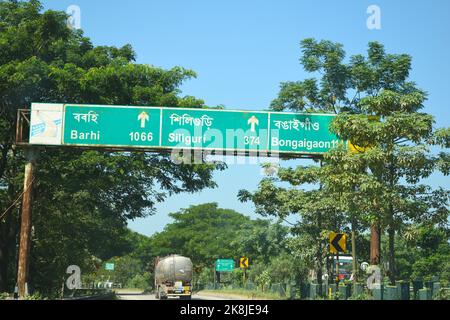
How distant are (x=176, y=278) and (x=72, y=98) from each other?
13.7 metres

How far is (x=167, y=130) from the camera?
2539 cm

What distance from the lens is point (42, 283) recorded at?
1484 inches

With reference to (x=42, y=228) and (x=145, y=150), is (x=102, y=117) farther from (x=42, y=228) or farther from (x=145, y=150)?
(x=42, y=228)

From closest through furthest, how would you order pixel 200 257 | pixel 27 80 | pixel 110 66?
pixel 27 80 → pixel 110 66 → pixel 200 257

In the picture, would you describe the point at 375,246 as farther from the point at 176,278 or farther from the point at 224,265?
the point at 224,265

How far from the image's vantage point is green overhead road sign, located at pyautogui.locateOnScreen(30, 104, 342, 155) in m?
25.2

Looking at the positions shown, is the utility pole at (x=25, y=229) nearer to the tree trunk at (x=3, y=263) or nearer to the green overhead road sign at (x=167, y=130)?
the green overhead road sign at (x=167, y=130)

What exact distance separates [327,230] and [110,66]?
13.1 m

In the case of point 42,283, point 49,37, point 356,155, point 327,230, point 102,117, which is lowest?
point 42,283

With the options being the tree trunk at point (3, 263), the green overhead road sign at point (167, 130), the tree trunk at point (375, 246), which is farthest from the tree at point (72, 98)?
the tree trunk at point (375, 246)

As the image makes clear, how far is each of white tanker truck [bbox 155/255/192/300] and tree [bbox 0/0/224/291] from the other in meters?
4.73

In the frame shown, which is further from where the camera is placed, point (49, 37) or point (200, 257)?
Answer: point (200, 257)

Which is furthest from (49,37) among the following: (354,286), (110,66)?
(354,286)

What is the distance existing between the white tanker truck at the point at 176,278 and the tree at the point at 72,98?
473cm
